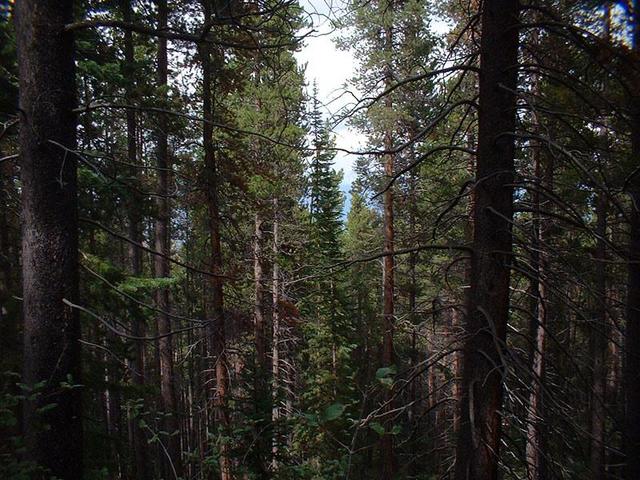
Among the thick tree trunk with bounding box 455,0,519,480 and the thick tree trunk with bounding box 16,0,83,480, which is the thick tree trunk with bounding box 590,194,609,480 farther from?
the thick tree trunk with bounding box 16,0,83,480

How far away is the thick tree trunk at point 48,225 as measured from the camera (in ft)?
9.32

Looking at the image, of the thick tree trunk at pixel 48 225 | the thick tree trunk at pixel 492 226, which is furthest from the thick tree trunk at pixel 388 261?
the thick tree trunk at pixel 48 225

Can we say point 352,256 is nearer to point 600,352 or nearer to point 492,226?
point 492,226

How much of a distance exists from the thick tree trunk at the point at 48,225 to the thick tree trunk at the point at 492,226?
304 centimetres

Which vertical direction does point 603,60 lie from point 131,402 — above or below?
above

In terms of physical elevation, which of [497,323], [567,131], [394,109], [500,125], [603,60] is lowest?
[497,323]

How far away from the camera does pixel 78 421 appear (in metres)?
3.04

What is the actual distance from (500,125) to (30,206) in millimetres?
3646

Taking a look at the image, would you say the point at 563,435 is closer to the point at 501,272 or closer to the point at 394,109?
the point at 501,272

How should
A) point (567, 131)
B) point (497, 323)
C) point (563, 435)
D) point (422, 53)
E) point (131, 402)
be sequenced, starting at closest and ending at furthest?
point (563, 435) < point (497, 323) < point (131, 402) < point (567, 131) < point (422, 53)

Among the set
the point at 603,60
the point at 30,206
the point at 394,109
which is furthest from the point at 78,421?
the point at 394,109

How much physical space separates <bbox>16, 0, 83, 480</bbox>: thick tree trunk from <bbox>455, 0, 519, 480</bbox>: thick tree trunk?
3041 mm

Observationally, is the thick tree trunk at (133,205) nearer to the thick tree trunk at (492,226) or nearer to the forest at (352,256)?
the forest at (352,256)

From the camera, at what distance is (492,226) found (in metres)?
2.96
